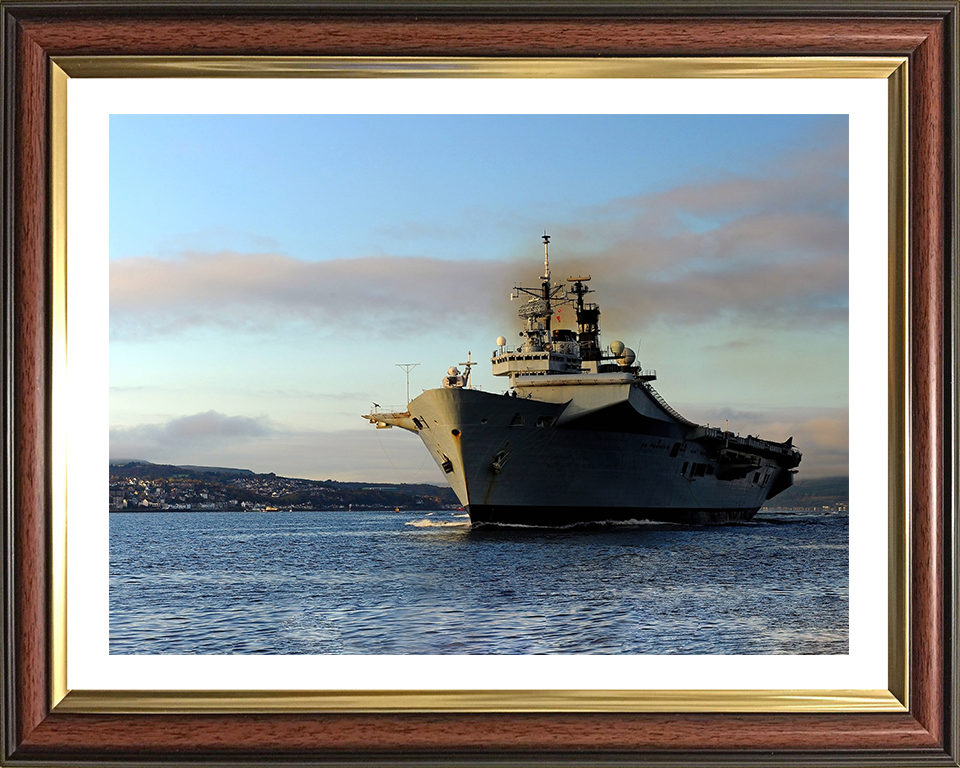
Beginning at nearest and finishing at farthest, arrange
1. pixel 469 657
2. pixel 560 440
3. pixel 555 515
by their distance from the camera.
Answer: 1. pixel 469 657
2. pixel 560 440
3. pixel 555 515

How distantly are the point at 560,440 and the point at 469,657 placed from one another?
1117 cm

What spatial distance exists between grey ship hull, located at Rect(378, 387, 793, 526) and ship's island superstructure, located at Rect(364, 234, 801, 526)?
15mm

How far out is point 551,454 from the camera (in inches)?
497

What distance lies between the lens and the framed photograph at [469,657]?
1482mm

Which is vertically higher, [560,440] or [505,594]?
[560,440]

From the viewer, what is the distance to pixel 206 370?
19.5 m

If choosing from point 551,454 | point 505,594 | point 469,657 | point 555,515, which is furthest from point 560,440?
point 469,657

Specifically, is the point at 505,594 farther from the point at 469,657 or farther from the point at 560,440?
the point at 469,657

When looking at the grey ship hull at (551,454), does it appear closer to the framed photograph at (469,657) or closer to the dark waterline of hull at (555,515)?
the dark waterline of hull at (555,515)

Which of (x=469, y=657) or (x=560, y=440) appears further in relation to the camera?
(x=560, y=440)

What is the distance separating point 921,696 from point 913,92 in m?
1.08

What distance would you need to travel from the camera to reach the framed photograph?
1482mm

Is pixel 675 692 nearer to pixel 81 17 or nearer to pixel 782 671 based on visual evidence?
pixel 782 671

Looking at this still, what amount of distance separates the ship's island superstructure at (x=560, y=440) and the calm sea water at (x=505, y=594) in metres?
0.50
